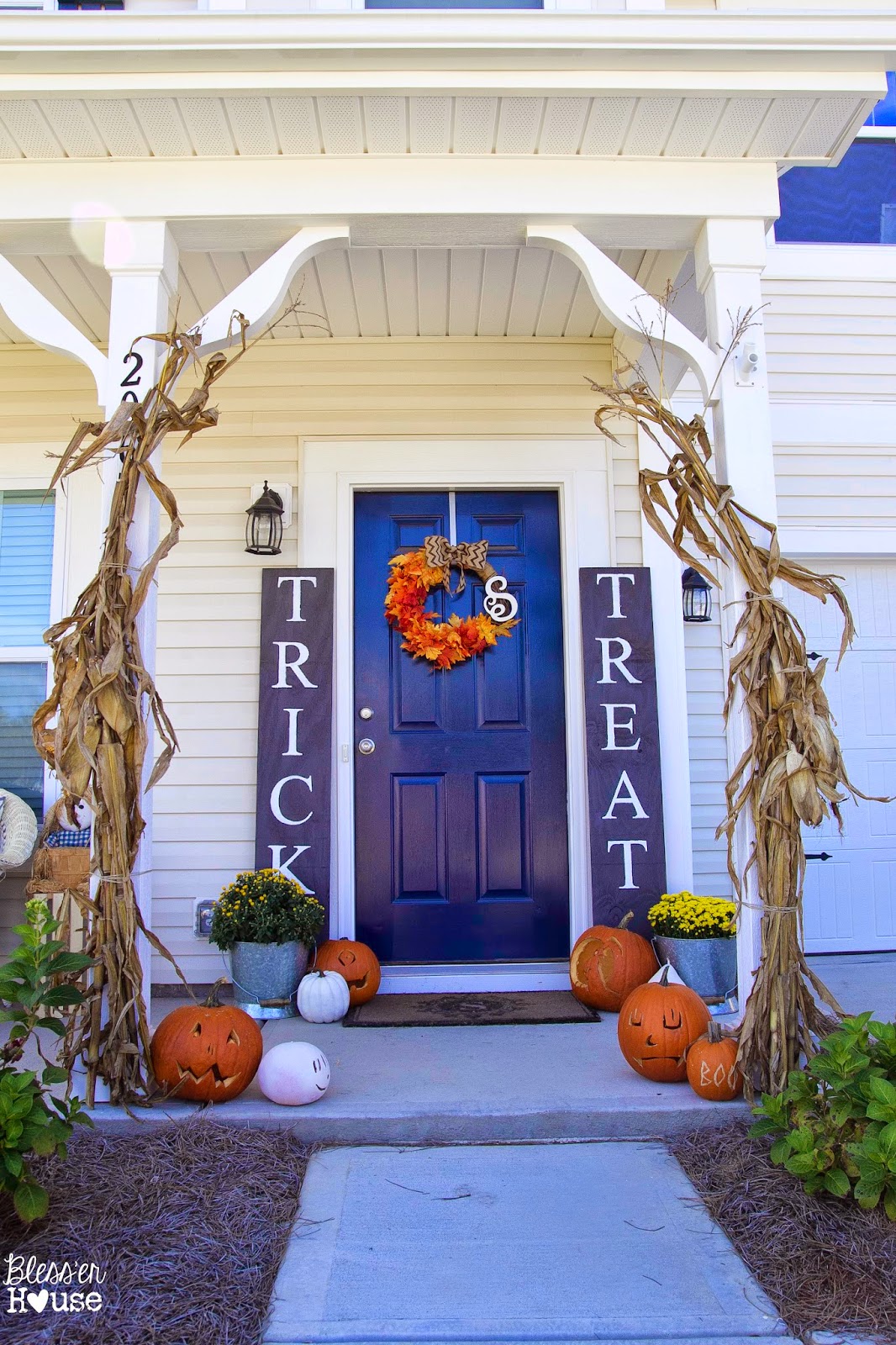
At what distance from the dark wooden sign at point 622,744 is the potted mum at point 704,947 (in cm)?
26

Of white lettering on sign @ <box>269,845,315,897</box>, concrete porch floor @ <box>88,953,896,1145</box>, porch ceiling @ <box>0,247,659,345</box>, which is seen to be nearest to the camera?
concrete porch floor @ <box>88,953,896,1145</box>

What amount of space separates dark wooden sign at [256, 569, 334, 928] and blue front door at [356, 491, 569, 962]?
0.53ft

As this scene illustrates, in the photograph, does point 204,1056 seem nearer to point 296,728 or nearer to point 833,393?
point 296,728

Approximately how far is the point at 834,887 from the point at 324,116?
349cm

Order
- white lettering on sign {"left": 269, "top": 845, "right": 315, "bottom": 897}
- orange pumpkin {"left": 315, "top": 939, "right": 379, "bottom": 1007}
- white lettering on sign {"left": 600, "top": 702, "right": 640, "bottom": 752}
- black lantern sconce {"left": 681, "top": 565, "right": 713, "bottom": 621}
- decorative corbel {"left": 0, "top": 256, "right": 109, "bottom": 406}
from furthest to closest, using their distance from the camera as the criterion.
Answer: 1. black lantern sconce {"left": 681, "top": 565, "right": 713, "bottom": 621}
2. white lettering on sign {"left": 600, "top": 702, "right": 640, "bottom": 752}
3. white lettering on sign {"left": 269, "top": 845, "right": 315, "bottom": 897}
4. orange pumpkin {"left": 315, "top": 939, "right": 379, "bottom": 1007}
5. decorative corbel {"left": 0, "top": 256, "right": 109, "bottom": 406}

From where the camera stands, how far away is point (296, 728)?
150 inches

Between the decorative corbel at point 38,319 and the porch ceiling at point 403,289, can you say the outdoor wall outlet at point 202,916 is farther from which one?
the porch ceiling at point 403,289

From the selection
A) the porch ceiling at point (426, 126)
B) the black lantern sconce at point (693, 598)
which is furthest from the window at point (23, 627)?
the black lantern sconce at point (693, 598)

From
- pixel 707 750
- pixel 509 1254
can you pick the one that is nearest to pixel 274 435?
pixel 707 750

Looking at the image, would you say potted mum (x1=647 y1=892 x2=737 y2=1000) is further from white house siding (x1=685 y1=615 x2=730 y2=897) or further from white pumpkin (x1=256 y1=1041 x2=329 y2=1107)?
white pumpkin (x1=256 y1=1041 x2=329 y2=1107)

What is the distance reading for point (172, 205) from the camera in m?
2.81

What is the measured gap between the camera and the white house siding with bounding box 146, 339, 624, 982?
3914mm

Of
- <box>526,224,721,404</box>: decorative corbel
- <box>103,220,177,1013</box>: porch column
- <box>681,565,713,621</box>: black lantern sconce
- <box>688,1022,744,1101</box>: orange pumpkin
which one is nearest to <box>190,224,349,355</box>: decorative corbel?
<box>103,220,177,1013</box>: porch column

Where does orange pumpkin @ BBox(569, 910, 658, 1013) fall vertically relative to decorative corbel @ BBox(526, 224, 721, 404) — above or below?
below
